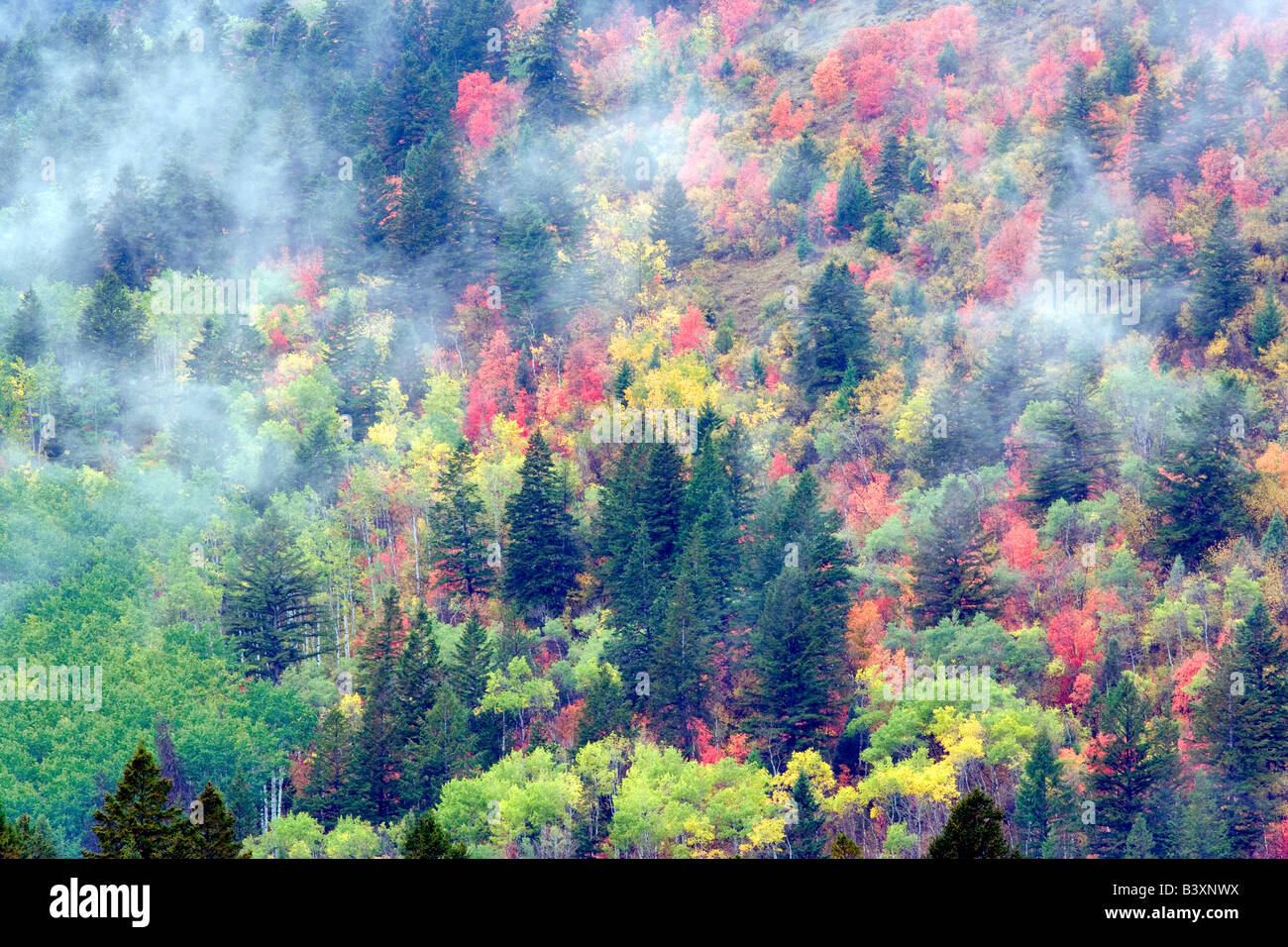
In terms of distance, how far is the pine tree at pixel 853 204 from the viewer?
394 feet

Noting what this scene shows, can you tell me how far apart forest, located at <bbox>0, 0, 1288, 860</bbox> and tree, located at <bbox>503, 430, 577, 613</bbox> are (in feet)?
0.96

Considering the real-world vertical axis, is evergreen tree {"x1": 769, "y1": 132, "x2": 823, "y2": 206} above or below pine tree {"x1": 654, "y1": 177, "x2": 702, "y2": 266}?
above

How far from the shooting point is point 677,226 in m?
126

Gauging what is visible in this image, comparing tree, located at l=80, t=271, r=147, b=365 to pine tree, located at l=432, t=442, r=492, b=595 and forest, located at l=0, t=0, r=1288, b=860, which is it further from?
pine tree, located at l=432, t=442, r=492, b=595

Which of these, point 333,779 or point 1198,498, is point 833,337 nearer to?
point 1198,498

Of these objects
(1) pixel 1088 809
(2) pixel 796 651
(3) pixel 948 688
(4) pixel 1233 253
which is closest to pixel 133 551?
(2) pixel 796 651

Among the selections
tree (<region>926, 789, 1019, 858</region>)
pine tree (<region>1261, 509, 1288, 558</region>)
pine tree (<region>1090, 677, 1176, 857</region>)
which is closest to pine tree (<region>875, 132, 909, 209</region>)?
pine tree (<region>1261, 509, 1288, 558</region>)

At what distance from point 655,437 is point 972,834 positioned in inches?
1881

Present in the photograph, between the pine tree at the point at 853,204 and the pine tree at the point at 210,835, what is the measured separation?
3219 inches

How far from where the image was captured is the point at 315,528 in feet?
315

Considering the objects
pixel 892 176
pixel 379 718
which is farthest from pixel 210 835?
pixel 892 176

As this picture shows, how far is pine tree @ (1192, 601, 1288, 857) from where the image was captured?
6644cm

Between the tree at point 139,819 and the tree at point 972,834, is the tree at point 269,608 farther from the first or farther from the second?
the tree at point 972,834

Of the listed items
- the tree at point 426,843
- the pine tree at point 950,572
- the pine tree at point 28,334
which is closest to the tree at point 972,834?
the tree at point 426,843
